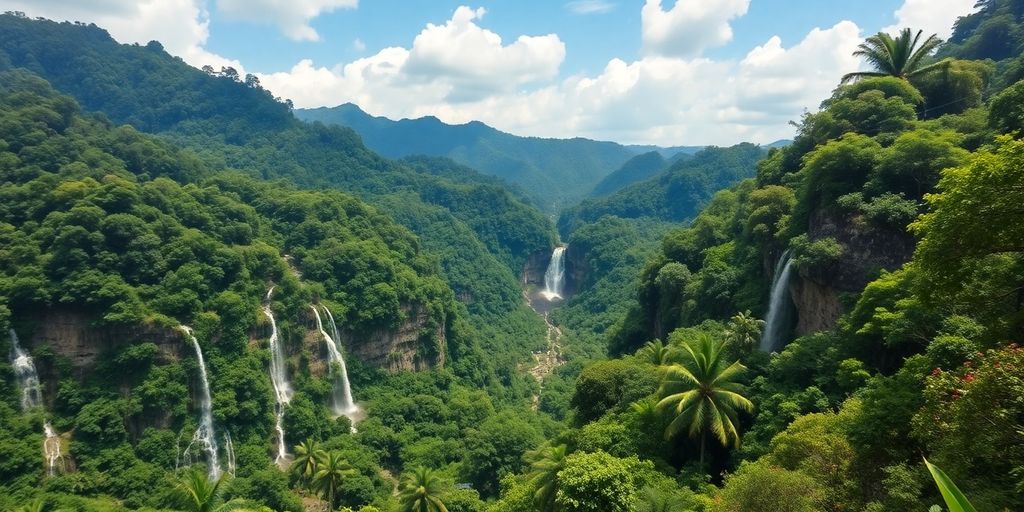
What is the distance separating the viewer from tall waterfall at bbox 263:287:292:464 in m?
45.0

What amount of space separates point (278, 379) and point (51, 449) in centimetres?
1589

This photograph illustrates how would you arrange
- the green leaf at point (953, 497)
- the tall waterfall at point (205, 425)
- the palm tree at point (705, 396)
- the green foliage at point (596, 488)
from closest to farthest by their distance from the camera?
the green leaf at point (953, 497) < the green foliage at point (596, 488) < the palm tree at point (705, 396) < the tall waterfall at point (205, 425)

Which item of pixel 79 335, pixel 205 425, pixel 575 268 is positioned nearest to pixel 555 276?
pixel 575 268

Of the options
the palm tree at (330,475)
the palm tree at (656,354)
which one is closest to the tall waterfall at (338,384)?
the palm tree at (330,475)

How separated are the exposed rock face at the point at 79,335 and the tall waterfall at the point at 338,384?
15137mm

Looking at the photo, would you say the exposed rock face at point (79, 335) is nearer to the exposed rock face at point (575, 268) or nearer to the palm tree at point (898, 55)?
the palm tree at point (898, 55)

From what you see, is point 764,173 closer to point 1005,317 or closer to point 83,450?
point 1005,317

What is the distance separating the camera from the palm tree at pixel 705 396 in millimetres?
19531

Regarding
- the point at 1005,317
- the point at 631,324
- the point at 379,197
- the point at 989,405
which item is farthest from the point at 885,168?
the point at 379,197

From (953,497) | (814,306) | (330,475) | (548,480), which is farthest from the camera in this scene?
(330,475)

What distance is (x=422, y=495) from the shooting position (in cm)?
2888

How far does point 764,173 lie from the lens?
43.6m

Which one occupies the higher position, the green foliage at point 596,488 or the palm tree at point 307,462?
the green foliage at point 596,488

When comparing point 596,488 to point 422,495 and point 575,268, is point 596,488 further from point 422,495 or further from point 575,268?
point 575,268
